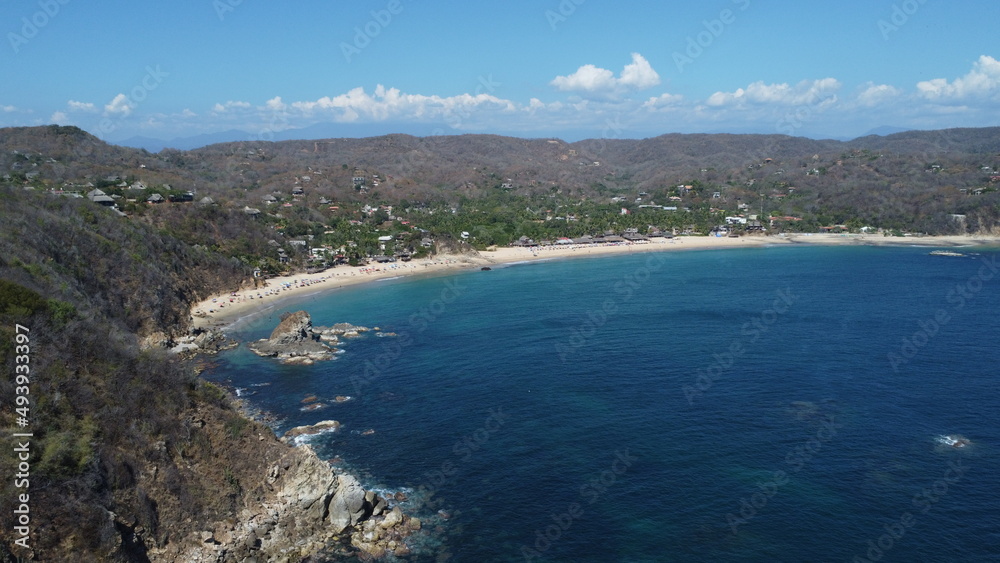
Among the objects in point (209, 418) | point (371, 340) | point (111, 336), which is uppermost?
point (111, 336)

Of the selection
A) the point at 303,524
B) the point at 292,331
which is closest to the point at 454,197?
the point at 292,331

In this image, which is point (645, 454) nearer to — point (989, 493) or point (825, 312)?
point (989, 493)

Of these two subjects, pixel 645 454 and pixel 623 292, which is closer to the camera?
pixel 645 454

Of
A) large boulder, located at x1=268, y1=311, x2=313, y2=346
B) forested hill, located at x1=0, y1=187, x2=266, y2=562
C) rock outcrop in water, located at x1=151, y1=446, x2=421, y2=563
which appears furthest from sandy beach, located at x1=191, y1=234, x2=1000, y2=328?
rock outcrop in water, located at x1=151, y1=446, x2=421, y2=563

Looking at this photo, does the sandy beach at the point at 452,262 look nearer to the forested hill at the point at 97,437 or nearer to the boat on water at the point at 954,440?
the forested hill at the point at 97,437

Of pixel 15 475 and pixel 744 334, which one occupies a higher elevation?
pixel 15 475

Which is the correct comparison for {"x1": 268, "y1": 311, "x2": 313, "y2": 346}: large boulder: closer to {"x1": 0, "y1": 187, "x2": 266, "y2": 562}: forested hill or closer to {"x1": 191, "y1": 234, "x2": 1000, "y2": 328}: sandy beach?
{"x1": 191, "y1": 234, "x2": 1000, "y2": 328}: sandy beach

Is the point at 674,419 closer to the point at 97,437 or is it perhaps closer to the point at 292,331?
the point at 97,437

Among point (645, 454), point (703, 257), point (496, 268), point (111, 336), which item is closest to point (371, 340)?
point (111, 336)
